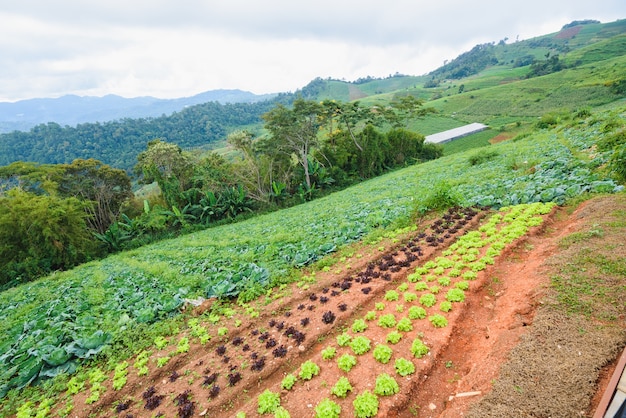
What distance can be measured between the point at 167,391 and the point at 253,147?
2949 centimetres

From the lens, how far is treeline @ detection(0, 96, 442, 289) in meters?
21.3

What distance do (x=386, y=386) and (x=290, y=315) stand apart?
3.62 metres

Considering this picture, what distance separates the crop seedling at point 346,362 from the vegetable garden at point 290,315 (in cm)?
3

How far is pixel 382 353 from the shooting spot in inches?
229

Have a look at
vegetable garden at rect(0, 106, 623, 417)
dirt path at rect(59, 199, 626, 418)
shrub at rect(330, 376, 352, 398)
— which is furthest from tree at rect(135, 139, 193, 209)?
shrub at rect(330, 376, 352, 398)

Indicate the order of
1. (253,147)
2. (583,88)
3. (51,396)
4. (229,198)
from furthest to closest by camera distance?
(583,88) < (253,147) < (229,198) < (51,396)

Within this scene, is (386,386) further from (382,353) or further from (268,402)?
(268,402)

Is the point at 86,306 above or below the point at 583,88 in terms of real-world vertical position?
below

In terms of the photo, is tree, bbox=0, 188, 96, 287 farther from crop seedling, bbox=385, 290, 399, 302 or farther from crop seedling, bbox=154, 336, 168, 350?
crop seedling, bbox=385, 290, 399, 302

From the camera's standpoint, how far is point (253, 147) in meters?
33.2

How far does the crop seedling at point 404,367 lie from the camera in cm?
532

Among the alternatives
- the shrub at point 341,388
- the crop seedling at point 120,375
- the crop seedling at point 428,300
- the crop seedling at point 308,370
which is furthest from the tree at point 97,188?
the crop seedling at point 428,300

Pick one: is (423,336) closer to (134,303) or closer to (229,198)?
(134,303)

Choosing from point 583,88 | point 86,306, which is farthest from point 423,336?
point 583,88
